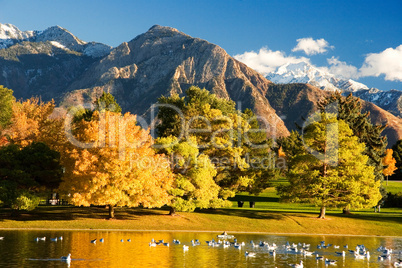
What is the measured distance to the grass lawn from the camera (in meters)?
55.3

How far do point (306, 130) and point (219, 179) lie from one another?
16.1 m

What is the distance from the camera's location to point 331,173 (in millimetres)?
64125

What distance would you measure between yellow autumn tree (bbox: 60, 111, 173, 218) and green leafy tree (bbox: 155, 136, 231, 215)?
217cm

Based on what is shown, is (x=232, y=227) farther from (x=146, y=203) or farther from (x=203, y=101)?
(x=203, y=101)

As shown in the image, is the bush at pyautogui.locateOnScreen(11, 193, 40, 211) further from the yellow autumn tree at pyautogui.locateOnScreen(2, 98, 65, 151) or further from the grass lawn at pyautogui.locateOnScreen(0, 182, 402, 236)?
the yellow autumn tree at pyautogui.locateOnScreen(2, 98, 65, 151)

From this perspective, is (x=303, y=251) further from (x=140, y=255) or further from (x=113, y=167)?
(x=113, y=167)

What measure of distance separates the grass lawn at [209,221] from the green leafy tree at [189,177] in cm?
211

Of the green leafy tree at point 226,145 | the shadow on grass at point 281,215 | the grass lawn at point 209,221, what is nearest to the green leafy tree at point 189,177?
the grass lawn at point 209,221

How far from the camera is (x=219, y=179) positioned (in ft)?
237

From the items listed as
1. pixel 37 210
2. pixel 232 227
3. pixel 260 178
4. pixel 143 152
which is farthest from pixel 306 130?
pixel 37 210

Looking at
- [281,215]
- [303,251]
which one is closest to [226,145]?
[281,215]

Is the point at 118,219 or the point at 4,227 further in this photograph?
the point at 118,219

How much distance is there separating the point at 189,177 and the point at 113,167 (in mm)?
12486

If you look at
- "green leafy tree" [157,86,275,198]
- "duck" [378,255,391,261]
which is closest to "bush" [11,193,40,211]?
"green leafy tree" [157,86,275,198]
